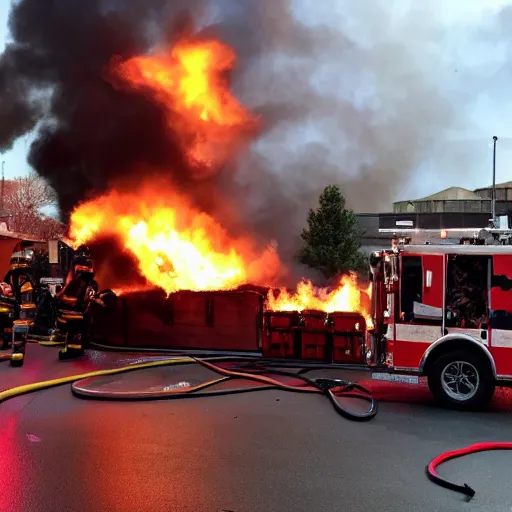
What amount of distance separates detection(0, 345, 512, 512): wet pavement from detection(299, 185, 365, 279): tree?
10666mm

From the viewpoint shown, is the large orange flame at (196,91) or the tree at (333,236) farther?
the tree at (333,236)

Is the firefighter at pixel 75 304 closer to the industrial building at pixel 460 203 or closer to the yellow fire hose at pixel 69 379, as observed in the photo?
the yellow fire hose at pixel 69 379

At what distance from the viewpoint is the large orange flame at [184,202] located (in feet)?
38.3

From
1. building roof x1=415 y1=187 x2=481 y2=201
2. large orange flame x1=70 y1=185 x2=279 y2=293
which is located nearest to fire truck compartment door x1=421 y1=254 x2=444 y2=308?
large orange flame x1=70 y1=185 x2=279 y2=293

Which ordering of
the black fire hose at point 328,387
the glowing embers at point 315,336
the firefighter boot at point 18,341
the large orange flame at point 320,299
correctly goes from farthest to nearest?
the large orange flame at point 320,299 → the glowing embers at point 315,336 → the firefighter boot at point 18,341 → the black fire hose at point 328,387

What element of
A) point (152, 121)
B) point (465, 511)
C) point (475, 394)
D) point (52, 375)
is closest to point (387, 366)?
point (475, 394)

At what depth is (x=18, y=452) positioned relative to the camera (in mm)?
4539

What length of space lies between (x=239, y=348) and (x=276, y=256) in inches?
184

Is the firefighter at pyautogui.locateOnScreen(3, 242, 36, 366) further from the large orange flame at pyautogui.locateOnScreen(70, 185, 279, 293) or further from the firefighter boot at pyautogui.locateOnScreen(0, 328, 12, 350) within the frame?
the large orange flame at pyautogui.locateOnScreen(70, 185, 279, 293)

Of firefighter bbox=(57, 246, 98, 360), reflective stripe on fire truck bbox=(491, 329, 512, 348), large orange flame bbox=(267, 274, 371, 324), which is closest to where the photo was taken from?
reflective stripe on fire truck bbox=(491, 329, 512, 348)

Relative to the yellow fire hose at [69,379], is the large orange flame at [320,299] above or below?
above

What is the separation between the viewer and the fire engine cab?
6121mm

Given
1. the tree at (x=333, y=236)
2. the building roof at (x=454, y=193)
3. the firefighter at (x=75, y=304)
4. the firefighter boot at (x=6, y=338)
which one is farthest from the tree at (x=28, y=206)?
the building roof at (x=454, y=193)

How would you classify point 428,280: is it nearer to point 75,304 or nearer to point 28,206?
point 75,304
